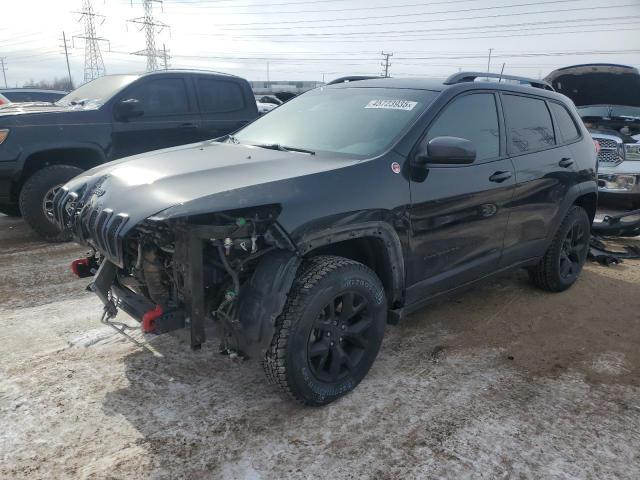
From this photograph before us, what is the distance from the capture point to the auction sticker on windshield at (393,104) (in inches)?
137

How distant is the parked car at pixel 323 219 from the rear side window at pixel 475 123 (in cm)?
1

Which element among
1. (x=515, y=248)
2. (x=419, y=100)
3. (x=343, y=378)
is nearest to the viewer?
(x=343, y=378)

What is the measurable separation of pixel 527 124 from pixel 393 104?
1.34 metres

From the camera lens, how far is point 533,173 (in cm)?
412

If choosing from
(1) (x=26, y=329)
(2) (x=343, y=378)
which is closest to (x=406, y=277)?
(2) (x=343, y=378)

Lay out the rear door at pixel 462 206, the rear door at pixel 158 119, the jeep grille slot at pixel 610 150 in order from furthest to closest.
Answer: the jeep grille slot at pixel 610 150
the rear door at pixel 158 119
the rear door at pixel 462 206

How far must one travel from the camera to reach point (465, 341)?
3877mm

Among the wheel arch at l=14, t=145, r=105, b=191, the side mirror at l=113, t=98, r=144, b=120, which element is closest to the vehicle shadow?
the wheel arch at l=14, t=145, r=105, b=191

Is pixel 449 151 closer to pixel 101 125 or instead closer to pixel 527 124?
pixel 527 124

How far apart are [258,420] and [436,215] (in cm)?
163

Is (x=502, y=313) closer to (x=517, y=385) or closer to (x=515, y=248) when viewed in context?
(x=515, y=248)

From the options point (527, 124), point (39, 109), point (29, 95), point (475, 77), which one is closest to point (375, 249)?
point (475, 77)

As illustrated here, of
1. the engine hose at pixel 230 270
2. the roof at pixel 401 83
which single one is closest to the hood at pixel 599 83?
the roof at pixel 401 83

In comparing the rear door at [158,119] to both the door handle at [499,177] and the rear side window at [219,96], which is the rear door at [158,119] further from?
the door handle at [499,177]
